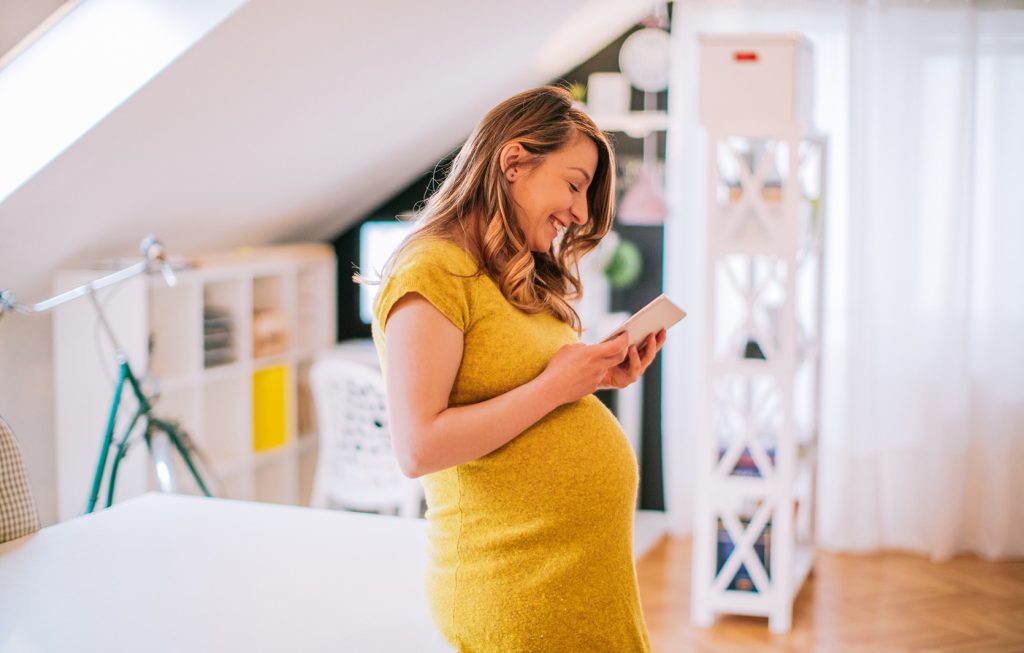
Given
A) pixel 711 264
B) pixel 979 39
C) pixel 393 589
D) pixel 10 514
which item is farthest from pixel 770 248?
pixel 10 514

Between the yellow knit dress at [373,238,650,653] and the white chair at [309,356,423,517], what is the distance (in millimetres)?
2100

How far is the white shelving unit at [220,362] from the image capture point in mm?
3111

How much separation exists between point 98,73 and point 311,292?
2027mm

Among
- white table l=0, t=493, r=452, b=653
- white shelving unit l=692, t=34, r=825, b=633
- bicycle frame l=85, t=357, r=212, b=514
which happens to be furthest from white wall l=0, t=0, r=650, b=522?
white table l=0, t=493, r=452, b=653

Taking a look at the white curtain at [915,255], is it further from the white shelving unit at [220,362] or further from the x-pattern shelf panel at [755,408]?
the white shelving unit at [220,362]

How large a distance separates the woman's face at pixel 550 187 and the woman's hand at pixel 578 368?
0.53ft

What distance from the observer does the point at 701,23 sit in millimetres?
4363

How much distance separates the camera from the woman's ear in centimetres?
129

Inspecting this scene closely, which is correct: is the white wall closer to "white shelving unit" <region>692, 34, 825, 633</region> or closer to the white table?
"white shelving unit" <region>692, 34, 825, 633</region>

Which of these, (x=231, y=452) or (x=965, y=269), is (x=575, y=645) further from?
(x=965, y=269)

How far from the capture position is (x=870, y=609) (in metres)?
3.60

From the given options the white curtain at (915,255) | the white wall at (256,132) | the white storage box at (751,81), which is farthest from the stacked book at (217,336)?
the white curtain at (915,255)

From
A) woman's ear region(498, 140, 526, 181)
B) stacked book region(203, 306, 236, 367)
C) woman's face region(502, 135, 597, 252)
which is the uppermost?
woman's ear region(498, 140, 526, 181)

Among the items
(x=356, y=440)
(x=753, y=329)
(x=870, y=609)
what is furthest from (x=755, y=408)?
(x=356, y=440)
